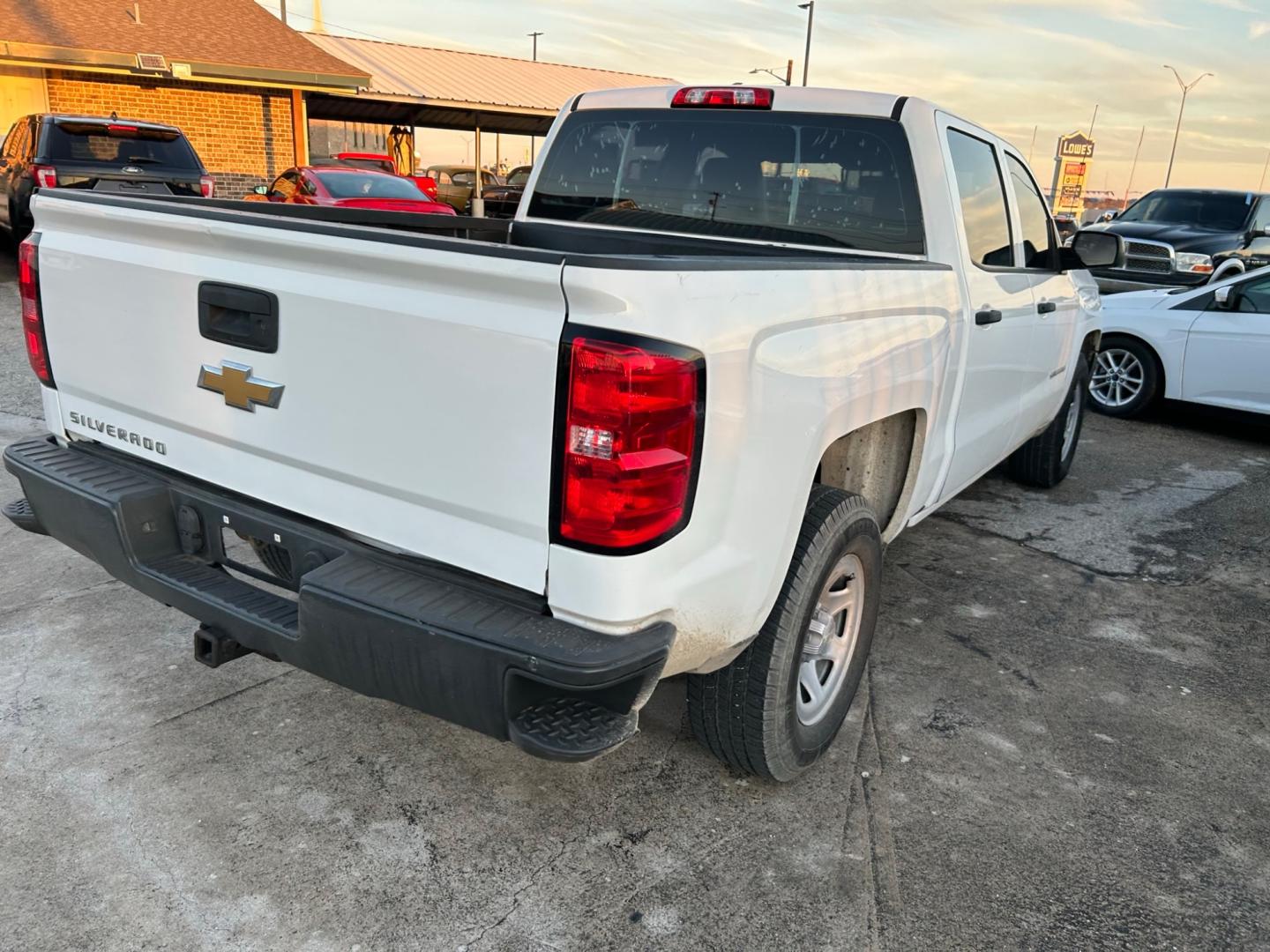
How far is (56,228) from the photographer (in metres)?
2.85

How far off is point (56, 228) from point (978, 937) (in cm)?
315

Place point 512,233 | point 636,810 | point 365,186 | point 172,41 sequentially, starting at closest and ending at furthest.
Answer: point 636,810 → point 512,233 → point 365,186 → point 172,41

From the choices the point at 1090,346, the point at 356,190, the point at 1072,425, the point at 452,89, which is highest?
the point at 452,89

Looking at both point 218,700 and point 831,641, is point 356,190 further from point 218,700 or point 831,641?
point 831,641

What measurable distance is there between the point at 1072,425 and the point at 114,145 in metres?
10.4

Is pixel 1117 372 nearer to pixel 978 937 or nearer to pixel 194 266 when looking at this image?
pixel 978 937

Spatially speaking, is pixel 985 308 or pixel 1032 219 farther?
pixel 1032 219

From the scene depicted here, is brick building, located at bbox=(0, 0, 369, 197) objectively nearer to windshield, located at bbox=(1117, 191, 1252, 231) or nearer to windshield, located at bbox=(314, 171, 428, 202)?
windshield, located at bbox=(314, 171, 428, 202)

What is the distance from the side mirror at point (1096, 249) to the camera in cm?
451

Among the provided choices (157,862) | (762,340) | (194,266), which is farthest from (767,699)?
(194,266)

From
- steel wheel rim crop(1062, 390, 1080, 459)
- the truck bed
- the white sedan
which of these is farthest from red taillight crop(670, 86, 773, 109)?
the white sedan

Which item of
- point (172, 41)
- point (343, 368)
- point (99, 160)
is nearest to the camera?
point (343, 368)

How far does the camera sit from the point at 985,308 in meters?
3.61

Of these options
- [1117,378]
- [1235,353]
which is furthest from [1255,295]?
[1117,378]
